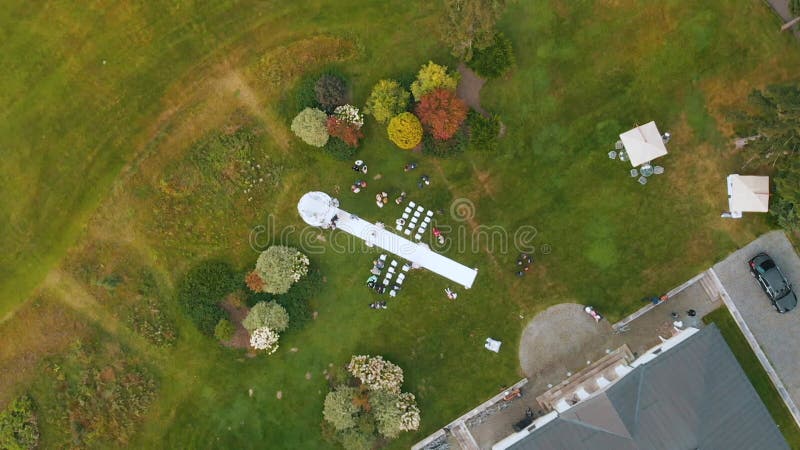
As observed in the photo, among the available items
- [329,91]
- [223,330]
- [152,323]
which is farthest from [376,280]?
[152,323]

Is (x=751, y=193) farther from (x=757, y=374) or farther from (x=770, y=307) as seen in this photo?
(x=757, y=374)

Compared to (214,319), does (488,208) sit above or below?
below

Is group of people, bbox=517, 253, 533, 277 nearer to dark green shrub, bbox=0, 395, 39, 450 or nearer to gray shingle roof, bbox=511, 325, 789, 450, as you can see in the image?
gray shingle roof, bbox=511, 325, 789, 450

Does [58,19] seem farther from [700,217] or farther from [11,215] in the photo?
[700,217]

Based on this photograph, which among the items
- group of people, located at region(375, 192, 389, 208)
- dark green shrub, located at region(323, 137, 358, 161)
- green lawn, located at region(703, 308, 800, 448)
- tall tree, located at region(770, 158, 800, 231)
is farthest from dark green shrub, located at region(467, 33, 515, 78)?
green lawn, located at region(703, 308, 800, 448)

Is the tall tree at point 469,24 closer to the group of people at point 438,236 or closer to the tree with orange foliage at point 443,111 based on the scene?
the tree with orange foliage at point 443,111

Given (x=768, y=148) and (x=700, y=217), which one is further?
(x=700, y=217)

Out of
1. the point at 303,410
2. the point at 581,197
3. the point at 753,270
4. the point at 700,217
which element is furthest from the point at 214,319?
the point at 753,270

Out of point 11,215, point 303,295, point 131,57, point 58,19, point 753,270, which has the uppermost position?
point 58,19
